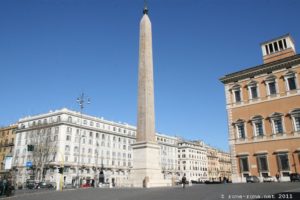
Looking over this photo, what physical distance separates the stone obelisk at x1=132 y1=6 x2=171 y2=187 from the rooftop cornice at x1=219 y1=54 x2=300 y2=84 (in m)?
15.6

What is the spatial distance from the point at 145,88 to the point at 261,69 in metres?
17.4

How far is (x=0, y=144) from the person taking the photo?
232ft

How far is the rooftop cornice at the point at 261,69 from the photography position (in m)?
32.0

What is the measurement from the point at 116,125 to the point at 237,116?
40801 millimetres

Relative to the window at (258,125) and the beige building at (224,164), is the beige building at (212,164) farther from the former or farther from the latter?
the window at (258,125)

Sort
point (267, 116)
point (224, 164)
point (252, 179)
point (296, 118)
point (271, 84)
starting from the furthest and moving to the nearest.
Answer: point (224, 164) < point (271, 84) < point (267, 116) < point (252, 179) < point (296, 118)

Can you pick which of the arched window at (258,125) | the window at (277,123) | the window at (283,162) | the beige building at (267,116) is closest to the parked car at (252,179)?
the beige building at (267,116)

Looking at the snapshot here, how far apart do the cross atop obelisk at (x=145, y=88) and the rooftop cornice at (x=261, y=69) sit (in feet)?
49.5

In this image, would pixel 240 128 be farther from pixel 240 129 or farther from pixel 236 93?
pixel 236 93

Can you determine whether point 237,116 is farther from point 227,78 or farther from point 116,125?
point 116,125

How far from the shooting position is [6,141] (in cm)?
6962

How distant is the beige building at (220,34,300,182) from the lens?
30.3m

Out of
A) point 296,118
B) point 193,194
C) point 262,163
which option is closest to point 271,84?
point 296,118

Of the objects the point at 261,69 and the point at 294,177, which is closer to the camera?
the point at 294,177
